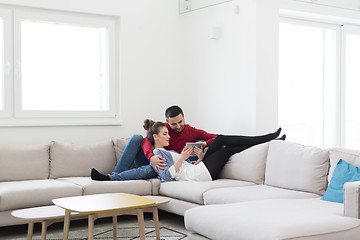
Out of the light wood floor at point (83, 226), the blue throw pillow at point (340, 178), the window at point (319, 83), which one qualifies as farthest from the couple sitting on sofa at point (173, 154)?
the blue throw pillow at point (340, 178)

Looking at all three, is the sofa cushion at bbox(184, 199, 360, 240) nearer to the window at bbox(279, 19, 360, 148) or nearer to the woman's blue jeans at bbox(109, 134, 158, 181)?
the woman's blue jeans at bbox(109, 134, 158, 181)

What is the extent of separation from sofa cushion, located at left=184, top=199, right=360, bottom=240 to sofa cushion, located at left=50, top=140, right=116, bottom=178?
2.11 meters

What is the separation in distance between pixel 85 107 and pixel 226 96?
1.62m

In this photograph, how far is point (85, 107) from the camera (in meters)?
5.85

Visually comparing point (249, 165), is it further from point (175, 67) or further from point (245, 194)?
point (175, 67)

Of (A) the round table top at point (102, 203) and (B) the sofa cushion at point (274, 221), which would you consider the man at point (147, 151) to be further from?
(B) the sofa cushion at point (274, 221)

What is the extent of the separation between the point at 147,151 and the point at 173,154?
0.85 ft

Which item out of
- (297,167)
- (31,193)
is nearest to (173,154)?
(297,167)

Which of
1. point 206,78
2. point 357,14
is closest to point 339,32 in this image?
point 357,14

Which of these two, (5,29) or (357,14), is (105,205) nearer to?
(5,29)

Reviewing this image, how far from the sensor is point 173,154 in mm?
4941

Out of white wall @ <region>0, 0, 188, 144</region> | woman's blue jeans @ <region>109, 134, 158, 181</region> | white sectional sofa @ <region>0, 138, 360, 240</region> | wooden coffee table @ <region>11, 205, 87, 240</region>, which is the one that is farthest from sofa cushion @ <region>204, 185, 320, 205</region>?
white wall @ <region>0, 0, 188, 144</region>

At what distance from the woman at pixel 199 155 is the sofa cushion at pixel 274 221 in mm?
1415

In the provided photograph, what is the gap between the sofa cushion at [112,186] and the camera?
454 cm
